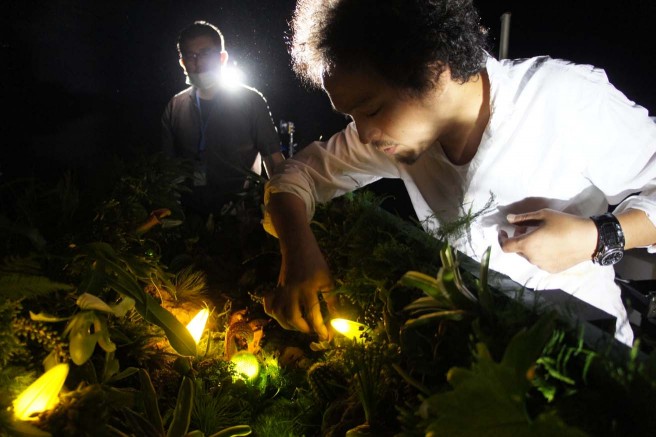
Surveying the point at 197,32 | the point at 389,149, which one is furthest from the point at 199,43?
the point at 389,149

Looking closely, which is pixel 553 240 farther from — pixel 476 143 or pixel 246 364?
pixel 246 364

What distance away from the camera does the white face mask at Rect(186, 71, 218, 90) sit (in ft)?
8.35

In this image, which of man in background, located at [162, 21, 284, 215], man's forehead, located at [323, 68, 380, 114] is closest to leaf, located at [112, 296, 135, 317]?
man's forehead, located at [323, 68, 380, 114]

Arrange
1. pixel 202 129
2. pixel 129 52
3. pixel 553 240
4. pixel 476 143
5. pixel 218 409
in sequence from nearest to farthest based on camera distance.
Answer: pixel 218 409 < pixel 553 240 < pixel 476 143 < pixel 202 129 < pixel 129 52

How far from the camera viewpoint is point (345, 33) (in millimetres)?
848

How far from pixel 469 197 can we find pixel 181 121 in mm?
1958

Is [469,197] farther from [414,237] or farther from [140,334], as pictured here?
[140,334]

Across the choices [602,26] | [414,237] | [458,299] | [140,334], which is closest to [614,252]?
[414,237]

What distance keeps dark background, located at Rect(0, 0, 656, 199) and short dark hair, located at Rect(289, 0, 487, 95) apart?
193 cm

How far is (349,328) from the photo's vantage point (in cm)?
68

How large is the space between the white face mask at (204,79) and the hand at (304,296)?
2.03 m

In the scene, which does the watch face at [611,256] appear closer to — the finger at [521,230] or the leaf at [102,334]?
the finger at [521,230]

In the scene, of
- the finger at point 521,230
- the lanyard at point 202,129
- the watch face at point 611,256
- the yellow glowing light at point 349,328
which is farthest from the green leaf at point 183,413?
the lanyard at point 202,129

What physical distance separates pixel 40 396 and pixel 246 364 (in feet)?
1.38
